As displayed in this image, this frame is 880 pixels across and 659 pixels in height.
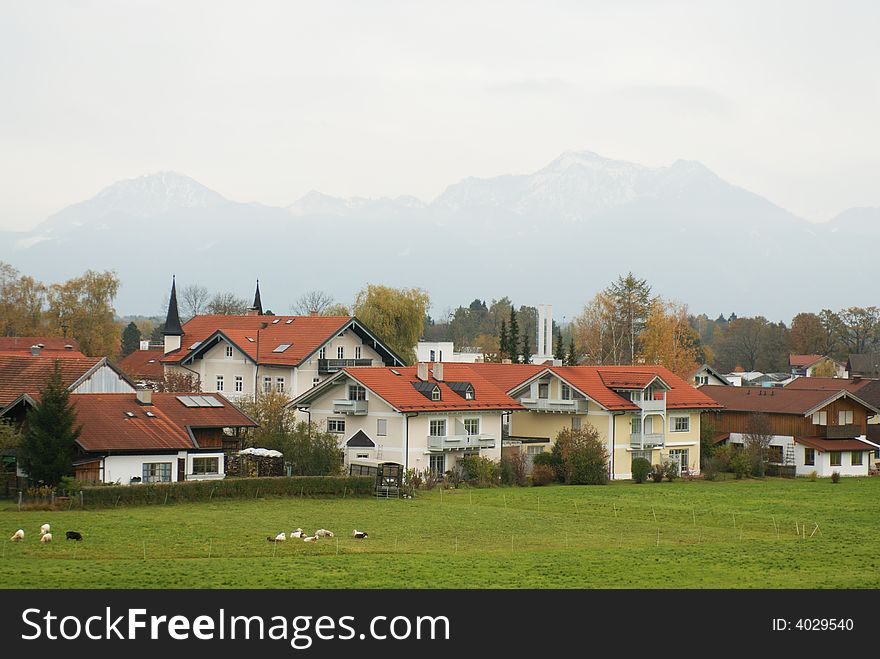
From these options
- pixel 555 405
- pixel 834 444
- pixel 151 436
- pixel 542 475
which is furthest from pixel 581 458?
pixel 151 436

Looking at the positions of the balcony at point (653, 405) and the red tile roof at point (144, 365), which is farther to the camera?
the red tile roof at point (144, 365)

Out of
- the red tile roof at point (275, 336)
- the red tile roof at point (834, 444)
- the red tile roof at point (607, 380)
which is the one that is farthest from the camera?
the red tile roof at point (275, 336)

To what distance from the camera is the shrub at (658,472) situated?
60.6 m

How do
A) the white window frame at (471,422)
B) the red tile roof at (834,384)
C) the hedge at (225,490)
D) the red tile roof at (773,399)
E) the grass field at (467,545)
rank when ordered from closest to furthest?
the grass field at (467,545)
the hedge at (225,490)
the white window frame at (471,422)
the red tile roof at (773,399)
the red tile roof at (834,384)

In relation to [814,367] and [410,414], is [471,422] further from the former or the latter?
[814,367]

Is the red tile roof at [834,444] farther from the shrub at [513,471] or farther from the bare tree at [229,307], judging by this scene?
the bare tree at [229,307]

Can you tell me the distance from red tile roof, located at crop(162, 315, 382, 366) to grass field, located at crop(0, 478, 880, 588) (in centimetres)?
2408

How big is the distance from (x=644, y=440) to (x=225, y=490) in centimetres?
2641

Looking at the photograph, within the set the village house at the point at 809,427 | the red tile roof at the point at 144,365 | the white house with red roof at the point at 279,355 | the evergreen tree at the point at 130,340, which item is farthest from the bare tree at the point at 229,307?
the village house at the point at 809,427

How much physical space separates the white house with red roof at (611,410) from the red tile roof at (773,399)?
214 inches

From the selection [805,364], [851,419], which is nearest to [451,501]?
[851,419]

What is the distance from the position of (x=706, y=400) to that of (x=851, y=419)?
10483 millimetres
